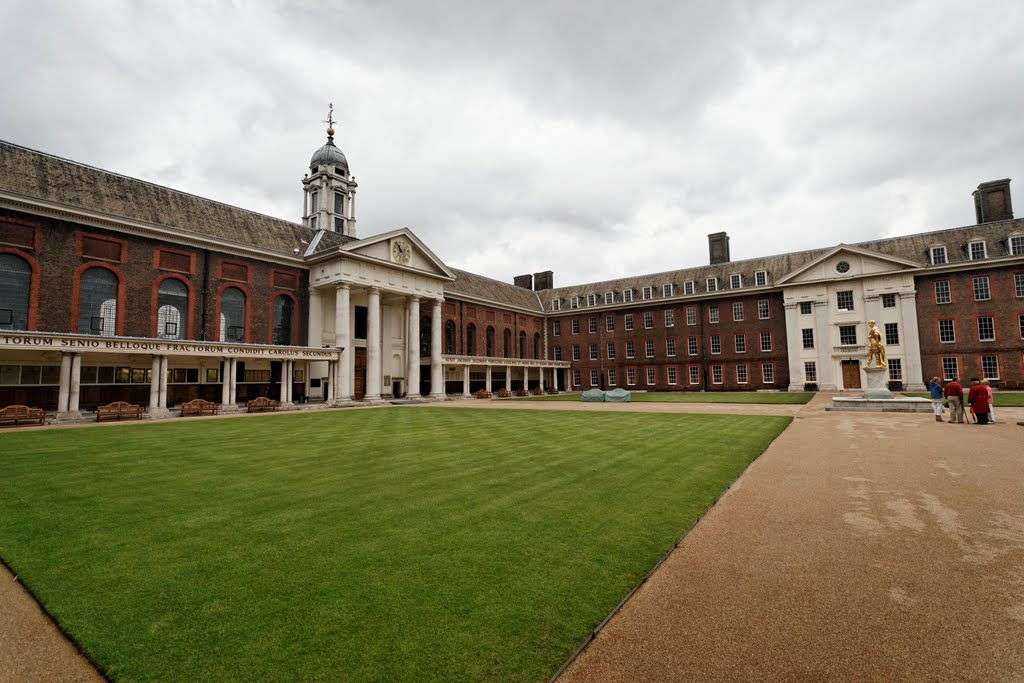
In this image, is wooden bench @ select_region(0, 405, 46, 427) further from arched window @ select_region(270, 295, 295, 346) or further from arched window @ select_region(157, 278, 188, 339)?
arched window @ select_region(270, 295, 295, 346)

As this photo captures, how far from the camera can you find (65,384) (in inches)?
861

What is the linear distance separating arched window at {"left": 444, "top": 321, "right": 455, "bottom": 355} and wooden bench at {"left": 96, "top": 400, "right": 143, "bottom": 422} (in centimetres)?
2707

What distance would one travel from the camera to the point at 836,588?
412 cm

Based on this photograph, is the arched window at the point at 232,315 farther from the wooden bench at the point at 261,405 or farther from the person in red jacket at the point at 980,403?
the person in red jacket at the point at 980,403

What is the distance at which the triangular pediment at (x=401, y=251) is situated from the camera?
3556 centimetres

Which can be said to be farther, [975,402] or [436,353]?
[436,353]

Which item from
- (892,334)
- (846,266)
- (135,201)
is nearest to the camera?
(135,201)

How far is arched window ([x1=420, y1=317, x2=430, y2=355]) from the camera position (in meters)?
44.1

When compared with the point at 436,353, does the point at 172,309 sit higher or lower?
higher

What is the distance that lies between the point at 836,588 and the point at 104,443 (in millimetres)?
16965

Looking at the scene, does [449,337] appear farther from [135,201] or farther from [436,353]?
[135,201]

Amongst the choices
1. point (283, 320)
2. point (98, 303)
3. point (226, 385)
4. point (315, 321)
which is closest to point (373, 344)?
point (315, 321)

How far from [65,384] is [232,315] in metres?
10.7

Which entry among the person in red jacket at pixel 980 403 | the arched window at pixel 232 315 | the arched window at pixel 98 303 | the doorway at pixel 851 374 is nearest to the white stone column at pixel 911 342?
the doorway at pixel 851 374
